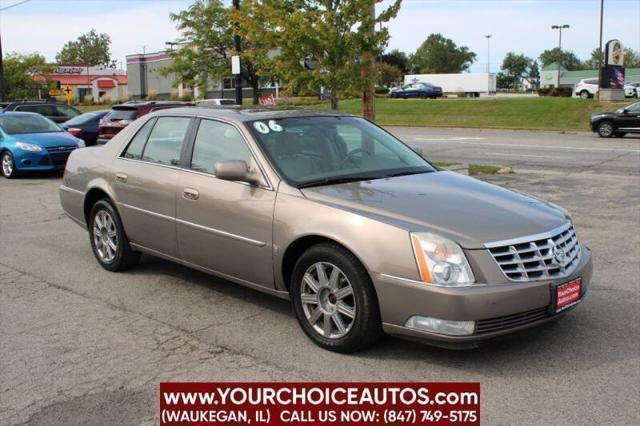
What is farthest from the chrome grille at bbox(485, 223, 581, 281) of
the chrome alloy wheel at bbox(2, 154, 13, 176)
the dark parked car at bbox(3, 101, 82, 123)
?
the dark parked car at bbox(3, 101, 82, 123)

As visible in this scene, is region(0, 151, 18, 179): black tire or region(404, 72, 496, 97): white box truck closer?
region(0, 151, 18, 179): black tire

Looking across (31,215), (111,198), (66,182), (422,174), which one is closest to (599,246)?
(422,174)

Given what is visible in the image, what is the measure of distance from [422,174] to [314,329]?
1.60 metres

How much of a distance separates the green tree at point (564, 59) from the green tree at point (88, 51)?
4032 inches

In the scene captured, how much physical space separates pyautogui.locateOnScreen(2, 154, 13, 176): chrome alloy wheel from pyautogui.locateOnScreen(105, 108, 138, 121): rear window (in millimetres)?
3392

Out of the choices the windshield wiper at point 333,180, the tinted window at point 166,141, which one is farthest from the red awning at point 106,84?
the windshield wiper at point 333,180

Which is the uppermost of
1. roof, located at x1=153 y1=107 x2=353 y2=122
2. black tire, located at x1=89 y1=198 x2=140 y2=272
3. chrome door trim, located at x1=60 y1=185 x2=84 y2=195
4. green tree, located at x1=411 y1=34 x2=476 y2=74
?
green tree, located at x1=411 y1=34 x2=476 y2=74

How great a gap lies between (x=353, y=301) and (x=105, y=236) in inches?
128

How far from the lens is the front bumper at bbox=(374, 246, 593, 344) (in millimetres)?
3977

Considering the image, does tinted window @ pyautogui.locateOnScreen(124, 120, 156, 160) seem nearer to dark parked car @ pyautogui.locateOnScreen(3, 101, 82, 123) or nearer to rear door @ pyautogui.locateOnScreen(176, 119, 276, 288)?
rear door @ pyautogui.locateOnScreen(176, 119, 276, 288)

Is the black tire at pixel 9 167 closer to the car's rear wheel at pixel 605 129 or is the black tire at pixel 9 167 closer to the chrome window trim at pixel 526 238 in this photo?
the chrome window trim at pixel 526 238

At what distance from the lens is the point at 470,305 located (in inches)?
156

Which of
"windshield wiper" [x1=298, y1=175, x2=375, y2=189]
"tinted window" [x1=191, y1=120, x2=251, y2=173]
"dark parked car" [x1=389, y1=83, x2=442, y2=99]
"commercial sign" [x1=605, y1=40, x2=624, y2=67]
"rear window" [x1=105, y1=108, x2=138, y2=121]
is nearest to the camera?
"windshield wiper" [x1=298, y1=175, x2=375, y2=189]

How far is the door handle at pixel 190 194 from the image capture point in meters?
5.49
